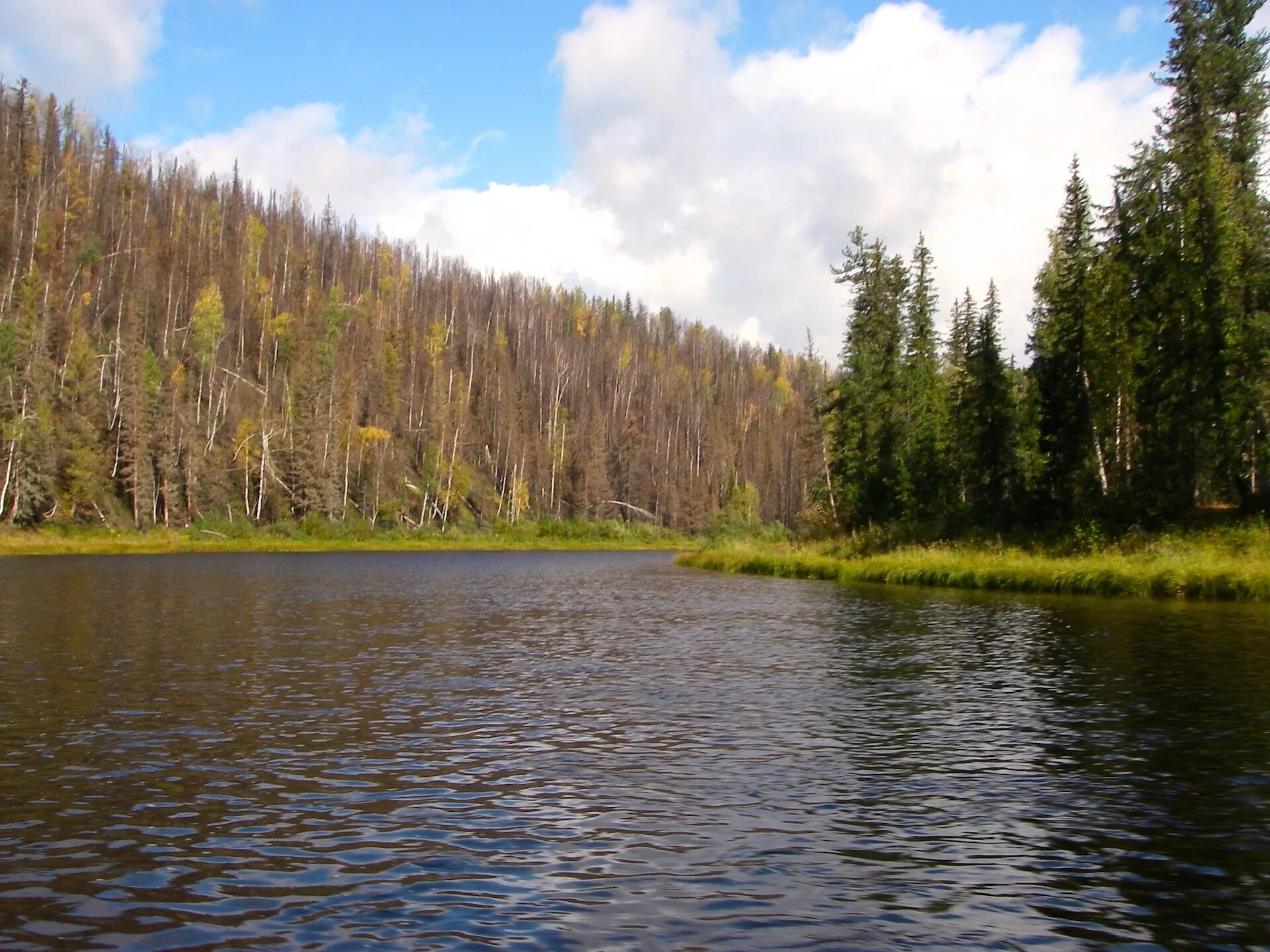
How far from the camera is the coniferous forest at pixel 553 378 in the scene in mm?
50000

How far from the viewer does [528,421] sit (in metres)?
150

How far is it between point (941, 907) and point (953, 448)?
58653 mm

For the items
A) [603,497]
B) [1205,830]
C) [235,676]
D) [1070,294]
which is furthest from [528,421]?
[1205,830]

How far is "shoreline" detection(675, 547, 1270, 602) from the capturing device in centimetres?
3794

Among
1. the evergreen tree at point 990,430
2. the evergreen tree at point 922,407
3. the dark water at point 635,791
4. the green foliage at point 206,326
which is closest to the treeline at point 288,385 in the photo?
the green foliage at point 206,326

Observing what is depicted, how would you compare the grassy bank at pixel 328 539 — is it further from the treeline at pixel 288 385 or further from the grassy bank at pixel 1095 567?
the grassy bank at pixel 1095 567

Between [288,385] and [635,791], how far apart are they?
374ft

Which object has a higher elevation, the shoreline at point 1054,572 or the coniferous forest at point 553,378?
the coniferous forest at point 553,378

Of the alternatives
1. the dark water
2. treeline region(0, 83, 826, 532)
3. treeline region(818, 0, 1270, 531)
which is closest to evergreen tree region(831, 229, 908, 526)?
treeline region(818, 0, 1270, 531)

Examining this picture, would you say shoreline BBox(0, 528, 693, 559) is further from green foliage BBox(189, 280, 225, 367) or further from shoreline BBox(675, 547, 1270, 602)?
shoreline BBox(675, 547, 1270, 602)

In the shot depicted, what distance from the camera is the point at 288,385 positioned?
119m

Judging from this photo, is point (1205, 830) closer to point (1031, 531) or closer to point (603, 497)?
point (1031, 531)

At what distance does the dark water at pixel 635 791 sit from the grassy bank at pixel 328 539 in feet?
201

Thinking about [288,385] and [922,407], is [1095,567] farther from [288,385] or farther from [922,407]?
[288,385]
